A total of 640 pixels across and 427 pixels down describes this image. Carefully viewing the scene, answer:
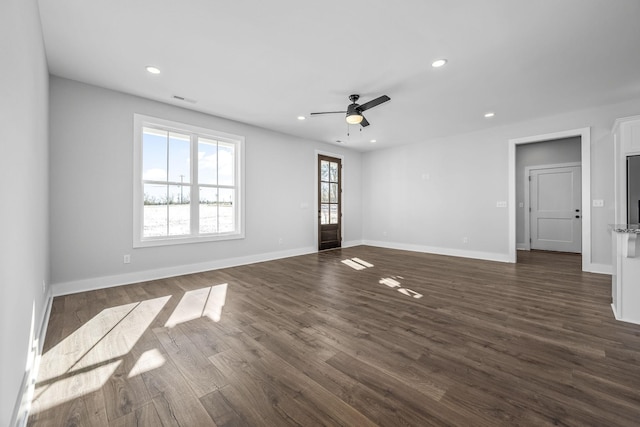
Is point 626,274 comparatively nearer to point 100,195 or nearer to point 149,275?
point 149,275

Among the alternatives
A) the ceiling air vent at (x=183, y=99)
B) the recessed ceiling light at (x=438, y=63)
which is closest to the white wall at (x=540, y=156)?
the recessed ceiling light at (x=438, y=63)

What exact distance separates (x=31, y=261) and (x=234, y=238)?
3202 mm

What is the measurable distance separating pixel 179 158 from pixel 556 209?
868 centimetres

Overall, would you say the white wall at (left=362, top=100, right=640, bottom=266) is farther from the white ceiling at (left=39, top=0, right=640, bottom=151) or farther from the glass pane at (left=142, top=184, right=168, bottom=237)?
the glass pane at (left=142, top=184, right=168, bottom=237)

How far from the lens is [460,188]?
6148 mm

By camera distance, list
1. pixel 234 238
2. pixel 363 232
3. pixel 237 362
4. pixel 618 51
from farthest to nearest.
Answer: pixel 363 232 → pixel 234 238 → pixel 618 51 → pixel 237 362

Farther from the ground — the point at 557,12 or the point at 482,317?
the point at 557,12

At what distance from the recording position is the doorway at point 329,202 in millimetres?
6853

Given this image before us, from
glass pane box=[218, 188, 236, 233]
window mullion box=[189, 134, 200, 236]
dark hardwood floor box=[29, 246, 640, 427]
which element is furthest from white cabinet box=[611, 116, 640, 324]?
window mullion box=[189, 134, 200, 236]

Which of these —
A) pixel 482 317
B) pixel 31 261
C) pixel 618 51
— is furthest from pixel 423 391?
pixel 618 51

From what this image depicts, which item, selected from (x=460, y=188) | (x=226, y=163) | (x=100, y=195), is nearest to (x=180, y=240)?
(x=100, y=195)

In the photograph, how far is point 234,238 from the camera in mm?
5121

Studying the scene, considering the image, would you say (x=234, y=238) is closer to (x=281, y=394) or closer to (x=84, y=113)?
(x=84, y=113)

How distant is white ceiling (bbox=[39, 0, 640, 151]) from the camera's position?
90.4 inches
